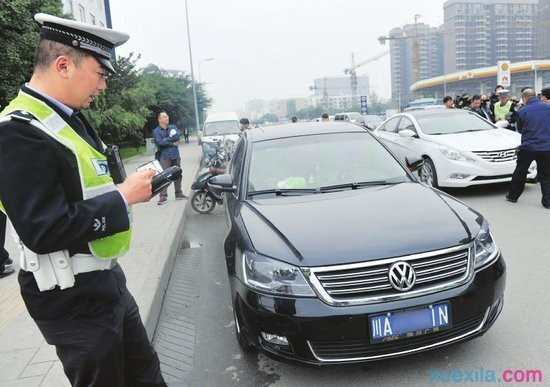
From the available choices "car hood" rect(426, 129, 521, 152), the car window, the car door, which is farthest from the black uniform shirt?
the car window

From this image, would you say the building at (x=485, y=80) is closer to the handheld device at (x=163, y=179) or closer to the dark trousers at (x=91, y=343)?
the handheld device at (x=163, y=179)

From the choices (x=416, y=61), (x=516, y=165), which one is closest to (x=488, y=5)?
(x=416, y=61)

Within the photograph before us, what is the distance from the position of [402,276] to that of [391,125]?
8.69m

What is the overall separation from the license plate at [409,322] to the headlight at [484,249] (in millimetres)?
408

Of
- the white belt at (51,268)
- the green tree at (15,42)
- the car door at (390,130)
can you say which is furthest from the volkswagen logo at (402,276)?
the green tree at (15,42)

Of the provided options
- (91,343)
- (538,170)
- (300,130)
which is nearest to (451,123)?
(538,170)

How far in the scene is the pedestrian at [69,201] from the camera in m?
→ 1.60

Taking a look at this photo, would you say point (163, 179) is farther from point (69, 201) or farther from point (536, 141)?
point (536, 141)

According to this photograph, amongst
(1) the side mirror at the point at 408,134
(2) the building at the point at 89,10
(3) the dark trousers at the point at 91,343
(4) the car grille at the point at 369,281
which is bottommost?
(4) the car grille at the point at 369,281

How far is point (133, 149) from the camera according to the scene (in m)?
32.4

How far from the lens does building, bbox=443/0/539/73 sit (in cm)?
7669

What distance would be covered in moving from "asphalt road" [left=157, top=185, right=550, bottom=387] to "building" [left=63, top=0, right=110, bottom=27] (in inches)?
1019

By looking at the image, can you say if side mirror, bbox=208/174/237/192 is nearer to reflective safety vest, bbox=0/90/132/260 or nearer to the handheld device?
the handheld device

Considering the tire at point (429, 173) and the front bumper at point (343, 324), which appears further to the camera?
the tire at point (429, 173)
